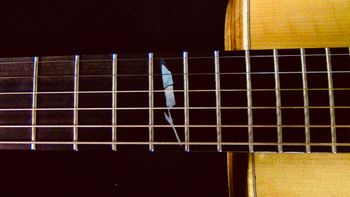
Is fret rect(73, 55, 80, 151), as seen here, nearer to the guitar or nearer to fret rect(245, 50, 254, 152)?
the guitar

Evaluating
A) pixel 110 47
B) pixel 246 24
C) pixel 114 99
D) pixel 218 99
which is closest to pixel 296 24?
pixel 246 24

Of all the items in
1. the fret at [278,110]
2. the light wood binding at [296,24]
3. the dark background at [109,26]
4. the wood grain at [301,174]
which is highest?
the dark background at [109,26]

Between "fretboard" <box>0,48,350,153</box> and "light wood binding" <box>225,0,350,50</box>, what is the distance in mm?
52

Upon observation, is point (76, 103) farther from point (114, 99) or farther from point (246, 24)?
point (246, 24)

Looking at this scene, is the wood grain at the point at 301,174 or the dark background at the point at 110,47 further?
the dark background at the point at 110,47

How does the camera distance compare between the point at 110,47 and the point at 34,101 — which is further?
the point at 110,47

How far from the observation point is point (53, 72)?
25.4 inches

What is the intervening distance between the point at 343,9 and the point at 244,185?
1.04 ft

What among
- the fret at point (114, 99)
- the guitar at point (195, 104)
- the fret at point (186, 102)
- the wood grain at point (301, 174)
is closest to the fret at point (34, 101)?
the guitar at point (195, 104)

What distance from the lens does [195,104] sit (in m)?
0.62

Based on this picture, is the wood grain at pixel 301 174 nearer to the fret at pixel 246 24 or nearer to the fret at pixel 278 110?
the fret at pixel 278 110

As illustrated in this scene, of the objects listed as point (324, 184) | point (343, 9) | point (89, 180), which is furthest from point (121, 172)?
point (343, 9)

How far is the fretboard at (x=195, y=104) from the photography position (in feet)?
1.99

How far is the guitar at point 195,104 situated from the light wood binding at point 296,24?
5 cm
